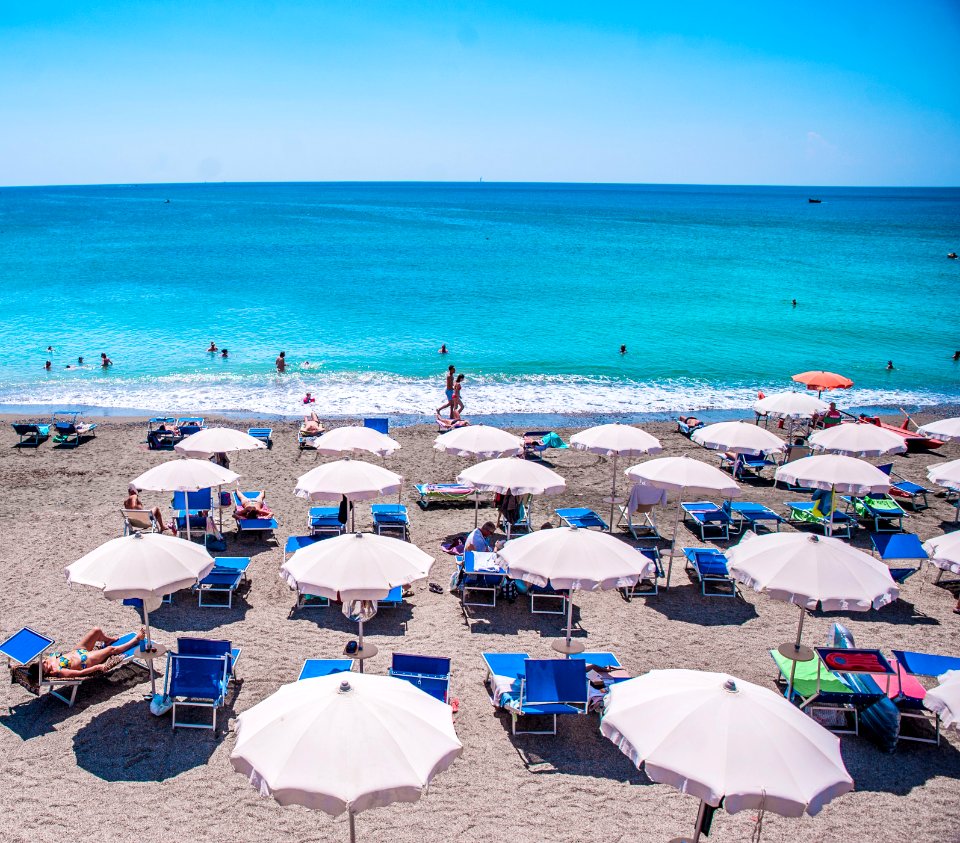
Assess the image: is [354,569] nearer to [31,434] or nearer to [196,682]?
[196,682]

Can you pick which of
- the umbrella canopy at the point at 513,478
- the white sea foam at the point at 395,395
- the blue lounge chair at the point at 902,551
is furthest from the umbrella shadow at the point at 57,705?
the white sea foam at the point at 395,395

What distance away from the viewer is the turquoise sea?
2653 centimetres

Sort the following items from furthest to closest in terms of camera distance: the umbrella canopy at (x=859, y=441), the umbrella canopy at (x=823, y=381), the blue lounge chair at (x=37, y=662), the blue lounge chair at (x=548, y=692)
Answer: the umbrella canopy at (x=823, y=381)
the umbrella canopy at (x=859, y=441)
the blue lounge chair at (x=37, y=662)
the blue lounge chair at (x=548, y=692)

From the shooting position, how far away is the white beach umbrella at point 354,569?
7.99 metres

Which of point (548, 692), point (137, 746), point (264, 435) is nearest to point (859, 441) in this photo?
point (548, 692)

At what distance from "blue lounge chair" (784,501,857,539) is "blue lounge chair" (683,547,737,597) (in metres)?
2.97

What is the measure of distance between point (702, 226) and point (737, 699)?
11049 cm

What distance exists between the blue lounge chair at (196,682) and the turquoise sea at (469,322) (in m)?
15.7

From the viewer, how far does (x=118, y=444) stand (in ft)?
60.4

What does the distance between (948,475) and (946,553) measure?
10.7ft

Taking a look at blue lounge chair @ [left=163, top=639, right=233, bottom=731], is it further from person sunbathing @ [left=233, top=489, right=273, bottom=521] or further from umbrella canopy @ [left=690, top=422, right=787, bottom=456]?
umbrella canopy @ [left=690, top=422, right=787, bottom=456]

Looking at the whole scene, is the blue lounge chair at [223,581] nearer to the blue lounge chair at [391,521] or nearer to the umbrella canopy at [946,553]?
the blue lounge chair at [391,521]

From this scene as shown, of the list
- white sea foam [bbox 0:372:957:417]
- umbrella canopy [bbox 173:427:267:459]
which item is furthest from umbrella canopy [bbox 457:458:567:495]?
white sea foam [bbox 0:372:957:417]

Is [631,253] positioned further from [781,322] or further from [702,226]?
[702,226]
